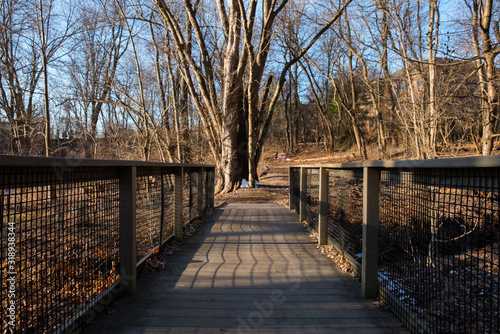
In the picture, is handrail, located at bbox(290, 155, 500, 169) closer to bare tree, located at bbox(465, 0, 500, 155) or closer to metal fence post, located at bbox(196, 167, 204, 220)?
bare tree, located at bbox(465, 0, 500, 155)

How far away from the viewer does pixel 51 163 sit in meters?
2.07

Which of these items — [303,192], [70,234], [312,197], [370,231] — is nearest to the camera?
[70,234]

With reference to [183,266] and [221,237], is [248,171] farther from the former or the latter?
[183,266]

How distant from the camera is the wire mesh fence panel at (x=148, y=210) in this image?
3.80 metres

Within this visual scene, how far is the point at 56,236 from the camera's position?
2.51 m

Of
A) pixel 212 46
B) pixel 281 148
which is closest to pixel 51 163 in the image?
pixel 212 46

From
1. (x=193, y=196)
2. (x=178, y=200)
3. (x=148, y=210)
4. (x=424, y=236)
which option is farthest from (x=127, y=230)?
(x=193, y=196)

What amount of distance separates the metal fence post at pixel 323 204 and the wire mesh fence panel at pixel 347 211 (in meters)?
0.12

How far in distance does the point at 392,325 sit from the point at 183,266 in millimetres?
2410

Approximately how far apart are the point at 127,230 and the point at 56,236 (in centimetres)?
70

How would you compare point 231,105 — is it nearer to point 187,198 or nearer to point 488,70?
point 187,198

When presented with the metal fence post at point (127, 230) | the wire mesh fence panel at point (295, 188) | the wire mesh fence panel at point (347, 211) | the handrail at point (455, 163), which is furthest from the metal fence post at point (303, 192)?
the metal fence post at point (127, 230)

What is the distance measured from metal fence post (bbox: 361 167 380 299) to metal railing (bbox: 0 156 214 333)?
209 cm

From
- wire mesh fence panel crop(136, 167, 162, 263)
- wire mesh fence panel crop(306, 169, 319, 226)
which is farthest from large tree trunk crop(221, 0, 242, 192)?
wire mesh fence panel crop(136, 167, 162, 263)
